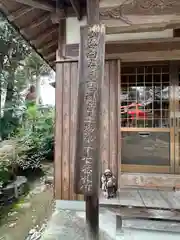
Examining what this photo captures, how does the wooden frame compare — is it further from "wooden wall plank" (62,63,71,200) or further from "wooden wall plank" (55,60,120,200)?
"wooden wall plank" (62,63,71,200)

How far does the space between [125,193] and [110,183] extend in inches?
14.0

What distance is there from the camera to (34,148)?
861cm

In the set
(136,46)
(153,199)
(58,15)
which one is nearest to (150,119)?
(136,46)

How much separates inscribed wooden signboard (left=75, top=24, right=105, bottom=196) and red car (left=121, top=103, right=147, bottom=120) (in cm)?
240

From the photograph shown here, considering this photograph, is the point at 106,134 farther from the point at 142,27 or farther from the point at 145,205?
the point at 142,27

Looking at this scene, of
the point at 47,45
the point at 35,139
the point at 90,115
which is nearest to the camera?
the point at 90,115

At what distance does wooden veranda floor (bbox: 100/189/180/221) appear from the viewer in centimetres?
273

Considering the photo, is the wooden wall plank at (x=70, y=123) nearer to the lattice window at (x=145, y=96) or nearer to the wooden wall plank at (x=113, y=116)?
the wooden wall plank at (x=113, y=116)

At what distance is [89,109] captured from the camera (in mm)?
1872

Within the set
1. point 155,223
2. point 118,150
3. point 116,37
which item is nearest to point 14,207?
point 118,150

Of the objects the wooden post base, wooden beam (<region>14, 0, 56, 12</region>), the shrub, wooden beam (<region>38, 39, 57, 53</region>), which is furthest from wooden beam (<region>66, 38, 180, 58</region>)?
the shrub

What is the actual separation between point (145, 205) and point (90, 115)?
1.60 meters

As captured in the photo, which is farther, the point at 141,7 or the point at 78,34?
the point at 78,34

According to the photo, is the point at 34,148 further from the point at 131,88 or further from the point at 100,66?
the point at 100,66
